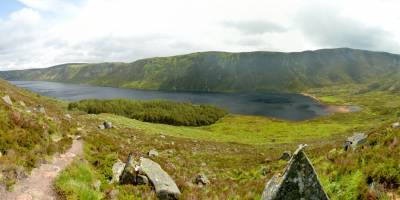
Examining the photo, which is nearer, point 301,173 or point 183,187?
point 301,173

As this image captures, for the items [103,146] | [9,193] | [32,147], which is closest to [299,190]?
[9,193]

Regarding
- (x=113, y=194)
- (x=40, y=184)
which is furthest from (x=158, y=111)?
(x=40, y=184)

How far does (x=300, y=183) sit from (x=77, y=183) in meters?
10.5

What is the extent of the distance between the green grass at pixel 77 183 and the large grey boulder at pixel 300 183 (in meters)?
8.48

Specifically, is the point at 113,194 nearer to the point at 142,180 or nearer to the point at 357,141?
the point at 142,180

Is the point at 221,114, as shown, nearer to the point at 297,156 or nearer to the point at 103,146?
the point at 103,146

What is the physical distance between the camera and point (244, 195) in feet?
51.5

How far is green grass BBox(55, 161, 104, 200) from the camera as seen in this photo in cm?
1350

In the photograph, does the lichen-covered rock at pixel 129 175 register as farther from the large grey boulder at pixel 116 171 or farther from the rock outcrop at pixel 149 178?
the large grey boulder at pixel 116 171

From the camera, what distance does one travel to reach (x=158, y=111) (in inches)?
6713

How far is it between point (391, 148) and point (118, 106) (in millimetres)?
177784

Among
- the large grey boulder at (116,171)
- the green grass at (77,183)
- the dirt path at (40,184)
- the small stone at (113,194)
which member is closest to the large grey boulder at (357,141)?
the small stone at (113,194)

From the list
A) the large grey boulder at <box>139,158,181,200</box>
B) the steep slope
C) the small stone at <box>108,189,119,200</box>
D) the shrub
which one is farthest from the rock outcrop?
the shrub

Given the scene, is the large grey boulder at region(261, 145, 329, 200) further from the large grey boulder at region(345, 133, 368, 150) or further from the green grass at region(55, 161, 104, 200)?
the large grey boulder at region(345, 133, 368, 150)
